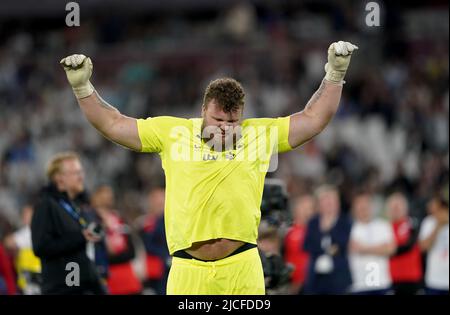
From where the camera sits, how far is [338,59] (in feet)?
21.9

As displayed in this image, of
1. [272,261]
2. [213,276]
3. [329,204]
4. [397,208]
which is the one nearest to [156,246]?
[329,204]

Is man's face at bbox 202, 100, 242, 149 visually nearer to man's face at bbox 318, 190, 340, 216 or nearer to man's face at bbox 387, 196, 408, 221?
man's face at bbox 318, 190, 340, 216

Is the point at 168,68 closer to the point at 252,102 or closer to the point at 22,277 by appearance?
the point at 252,102

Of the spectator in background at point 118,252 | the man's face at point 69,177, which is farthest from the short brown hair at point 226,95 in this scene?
the spectator in background at point 118,252

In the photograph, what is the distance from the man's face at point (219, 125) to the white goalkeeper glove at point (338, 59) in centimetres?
61

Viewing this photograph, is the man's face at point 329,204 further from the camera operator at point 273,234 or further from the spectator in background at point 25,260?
the camera operator at point 273,234

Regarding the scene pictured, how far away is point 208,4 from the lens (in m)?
24.7

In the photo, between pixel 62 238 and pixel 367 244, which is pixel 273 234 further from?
pixel 367 244

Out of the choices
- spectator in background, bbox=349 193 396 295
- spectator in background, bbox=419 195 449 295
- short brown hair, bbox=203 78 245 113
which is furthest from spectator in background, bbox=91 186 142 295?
short brown hair, bbox=203 78 245 113

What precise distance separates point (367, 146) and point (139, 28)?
777 centimetres

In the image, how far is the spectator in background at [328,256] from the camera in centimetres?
1212

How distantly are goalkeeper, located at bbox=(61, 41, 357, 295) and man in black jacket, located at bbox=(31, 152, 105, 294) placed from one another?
254cm

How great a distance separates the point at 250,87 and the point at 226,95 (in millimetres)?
15123
